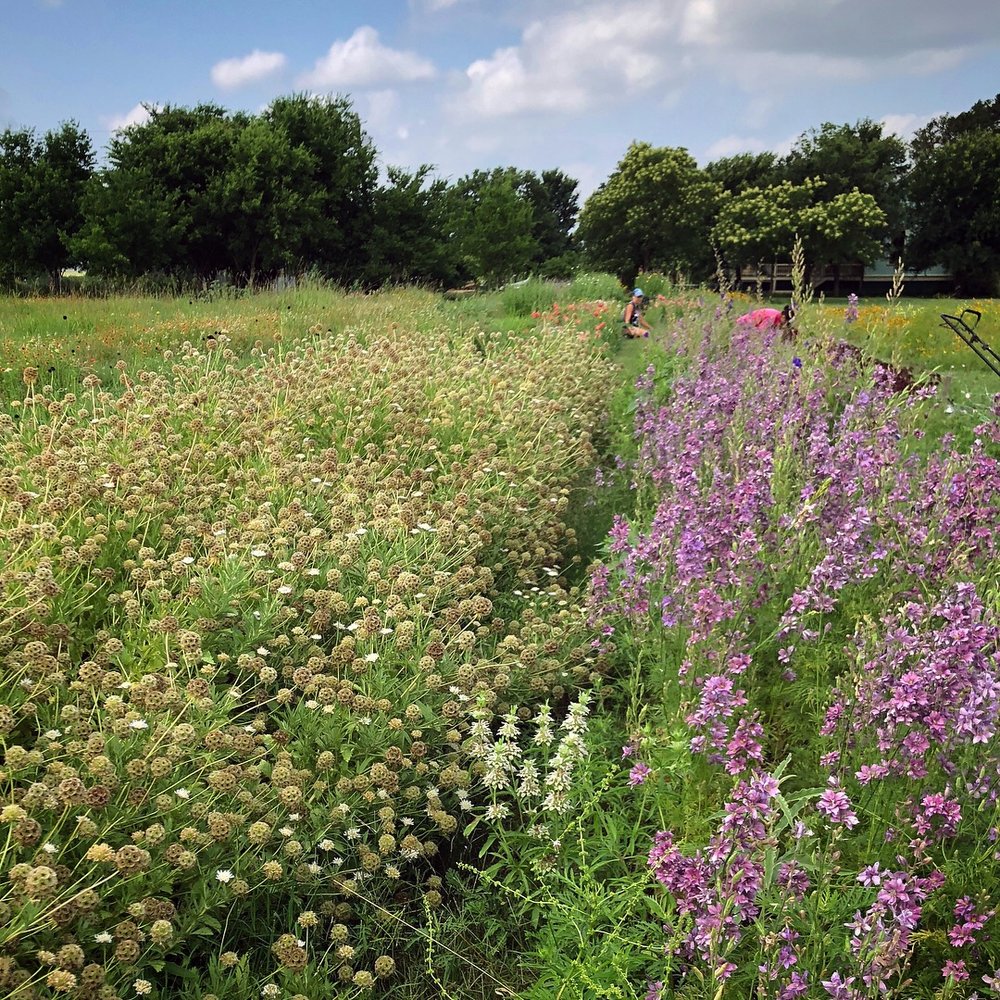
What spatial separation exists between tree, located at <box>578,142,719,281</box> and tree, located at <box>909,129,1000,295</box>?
480 inches

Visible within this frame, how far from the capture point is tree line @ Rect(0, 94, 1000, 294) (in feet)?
87.9

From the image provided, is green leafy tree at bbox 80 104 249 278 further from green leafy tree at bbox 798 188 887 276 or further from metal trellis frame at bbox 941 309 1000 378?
green leafy tree at bbox 798 188 887 276

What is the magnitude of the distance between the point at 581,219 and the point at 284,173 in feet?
87.1

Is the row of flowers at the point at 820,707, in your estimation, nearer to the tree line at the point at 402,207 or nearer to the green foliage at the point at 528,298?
the green foliage at the point at 528,298

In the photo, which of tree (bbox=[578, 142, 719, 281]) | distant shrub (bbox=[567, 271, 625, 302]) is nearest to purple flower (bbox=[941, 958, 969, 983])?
distant shrub (bbox=[567, 271, 625, 302])

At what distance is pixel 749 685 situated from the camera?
137 inches

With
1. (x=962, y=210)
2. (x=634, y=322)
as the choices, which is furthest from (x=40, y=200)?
(x=962, y=210)

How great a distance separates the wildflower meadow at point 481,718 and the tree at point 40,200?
2616cm

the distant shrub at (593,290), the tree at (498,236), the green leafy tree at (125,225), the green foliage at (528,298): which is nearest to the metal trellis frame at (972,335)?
the green foliage at (528,298)

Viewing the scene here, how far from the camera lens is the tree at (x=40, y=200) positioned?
26.5 metres

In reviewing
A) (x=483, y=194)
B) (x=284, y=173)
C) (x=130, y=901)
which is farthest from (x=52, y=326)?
(x=483, y=194)

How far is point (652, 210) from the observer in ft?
162

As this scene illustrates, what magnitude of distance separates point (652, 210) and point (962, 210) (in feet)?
57.8

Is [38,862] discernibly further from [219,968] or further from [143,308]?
[143,308]
